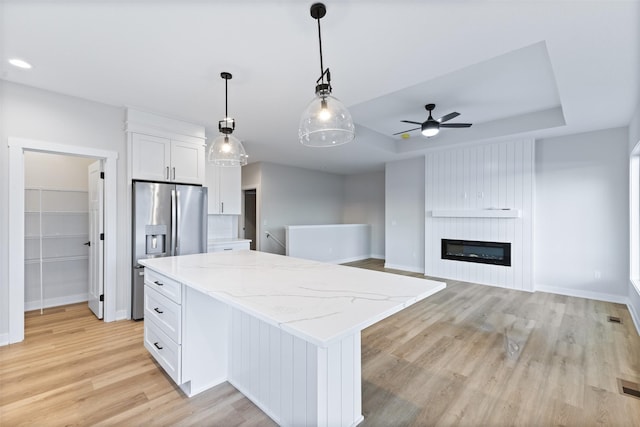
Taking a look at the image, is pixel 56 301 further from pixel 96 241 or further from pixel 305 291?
pixel 305 291

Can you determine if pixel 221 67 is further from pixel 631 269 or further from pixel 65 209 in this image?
pixel 631 269

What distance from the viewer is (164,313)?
2.12m

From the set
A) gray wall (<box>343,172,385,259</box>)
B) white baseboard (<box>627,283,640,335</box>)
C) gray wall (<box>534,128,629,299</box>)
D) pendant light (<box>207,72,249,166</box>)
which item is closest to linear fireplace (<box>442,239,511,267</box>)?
gray wall (<box>534,128,629,299</box>)

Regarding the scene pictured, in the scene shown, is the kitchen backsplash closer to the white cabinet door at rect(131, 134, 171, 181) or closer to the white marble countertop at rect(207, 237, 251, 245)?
the white marble countertop at rect(207, 237, 251, 245)

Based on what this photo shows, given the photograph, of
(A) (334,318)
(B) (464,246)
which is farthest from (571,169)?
(A) (334,318)

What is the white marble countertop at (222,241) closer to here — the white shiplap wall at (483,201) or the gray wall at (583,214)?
the white shiplap wall at (483,201)

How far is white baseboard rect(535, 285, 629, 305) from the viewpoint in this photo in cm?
399

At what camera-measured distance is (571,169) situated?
172 inches

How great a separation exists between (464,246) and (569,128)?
2402mm

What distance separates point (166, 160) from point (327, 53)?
256 centimetres

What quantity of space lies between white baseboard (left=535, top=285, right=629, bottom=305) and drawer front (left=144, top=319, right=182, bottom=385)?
17.3 feet

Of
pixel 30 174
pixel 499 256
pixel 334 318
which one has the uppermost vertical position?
pixel 30 174

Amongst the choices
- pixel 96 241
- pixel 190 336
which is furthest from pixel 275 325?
pixel 96 241

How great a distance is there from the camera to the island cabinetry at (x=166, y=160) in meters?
3.46
